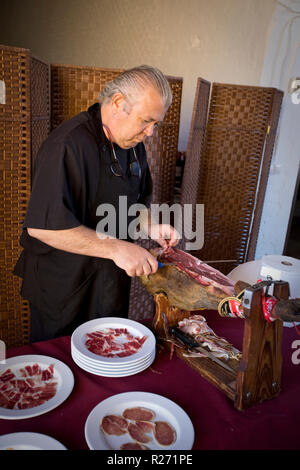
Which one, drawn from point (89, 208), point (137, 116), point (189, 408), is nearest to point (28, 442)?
point (189, 408)

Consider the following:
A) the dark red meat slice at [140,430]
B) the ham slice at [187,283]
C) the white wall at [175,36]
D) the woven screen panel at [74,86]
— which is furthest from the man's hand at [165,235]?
the white wall at [175,36]

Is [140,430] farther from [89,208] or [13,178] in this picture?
[13,178]

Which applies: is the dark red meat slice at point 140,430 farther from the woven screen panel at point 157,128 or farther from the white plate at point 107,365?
the woven screen panel at point 157,128

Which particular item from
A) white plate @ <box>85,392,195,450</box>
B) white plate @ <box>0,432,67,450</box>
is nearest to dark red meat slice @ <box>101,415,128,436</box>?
white plate @ <box>85,392,195,450</box>

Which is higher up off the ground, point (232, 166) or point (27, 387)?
point (232, 166)

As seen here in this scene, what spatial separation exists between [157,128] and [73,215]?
4.82 feet

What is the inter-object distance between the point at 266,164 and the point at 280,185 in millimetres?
561

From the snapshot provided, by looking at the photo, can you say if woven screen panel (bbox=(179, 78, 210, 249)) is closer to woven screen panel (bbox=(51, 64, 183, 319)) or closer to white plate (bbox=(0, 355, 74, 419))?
woven screen panel (bbox=(51, 64, 183, 319))

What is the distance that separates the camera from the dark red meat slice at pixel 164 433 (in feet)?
3.22

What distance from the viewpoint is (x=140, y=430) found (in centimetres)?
102

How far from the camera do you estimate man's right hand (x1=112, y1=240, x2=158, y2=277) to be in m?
1.41

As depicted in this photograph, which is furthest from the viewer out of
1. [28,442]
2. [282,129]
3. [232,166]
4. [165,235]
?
[282,129]

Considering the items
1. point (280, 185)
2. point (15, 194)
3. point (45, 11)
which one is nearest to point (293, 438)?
point (15, 194)
